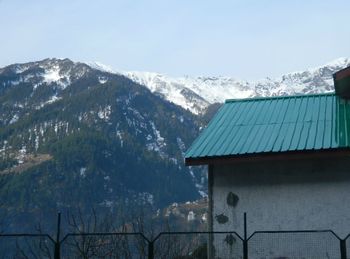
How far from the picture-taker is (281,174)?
17781mm

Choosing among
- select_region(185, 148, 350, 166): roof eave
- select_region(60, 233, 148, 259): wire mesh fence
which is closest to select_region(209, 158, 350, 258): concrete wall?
select_region(185, 148, 350, 166): roof eave

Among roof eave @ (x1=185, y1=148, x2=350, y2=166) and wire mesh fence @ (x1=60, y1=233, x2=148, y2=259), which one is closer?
roof eave @ (x1=185, y1=148, x2=350, y2=166)

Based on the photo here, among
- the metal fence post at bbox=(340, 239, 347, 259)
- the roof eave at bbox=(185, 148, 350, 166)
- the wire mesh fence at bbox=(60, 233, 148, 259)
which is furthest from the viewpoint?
the wire mesh fence at bbox=(60, 233, 148, 259)

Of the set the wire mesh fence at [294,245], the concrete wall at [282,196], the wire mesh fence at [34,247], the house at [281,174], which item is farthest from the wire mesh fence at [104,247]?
the wire mesh fence at [294,245]

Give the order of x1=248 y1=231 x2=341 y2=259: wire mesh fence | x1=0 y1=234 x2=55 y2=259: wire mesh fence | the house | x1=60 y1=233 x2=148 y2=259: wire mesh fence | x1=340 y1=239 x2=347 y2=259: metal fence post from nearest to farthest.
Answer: x1=340 y1=239 x2=347 y2=259: metal fence post → x1=248 y1=231 x2=341 y2=259: wire mesh fence → the house → x1=0 y1=234 x2=55 y2=259: wire mesh fence → x1=60 y1=233 x2=148 y2=259: wire mesh fence

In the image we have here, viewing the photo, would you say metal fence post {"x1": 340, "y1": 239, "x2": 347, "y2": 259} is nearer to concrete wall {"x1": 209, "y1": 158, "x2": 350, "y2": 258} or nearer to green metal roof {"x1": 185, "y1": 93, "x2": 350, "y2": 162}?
concrete wall {"x1": 209, "y1": 158, "x2": 350, "y2": 258}

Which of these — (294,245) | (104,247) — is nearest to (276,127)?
(294,245)

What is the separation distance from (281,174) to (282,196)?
22.7 inches

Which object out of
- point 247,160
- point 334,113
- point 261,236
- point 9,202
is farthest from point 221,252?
point 9,202

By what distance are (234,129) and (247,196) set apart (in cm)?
245

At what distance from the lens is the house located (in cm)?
1722

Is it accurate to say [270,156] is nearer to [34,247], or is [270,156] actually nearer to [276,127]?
[276,127]

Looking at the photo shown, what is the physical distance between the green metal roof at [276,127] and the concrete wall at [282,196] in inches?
20.8

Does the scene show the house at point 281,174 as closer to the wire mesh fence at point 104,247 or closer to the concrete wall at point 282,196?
the concrete wall at point 282,196
